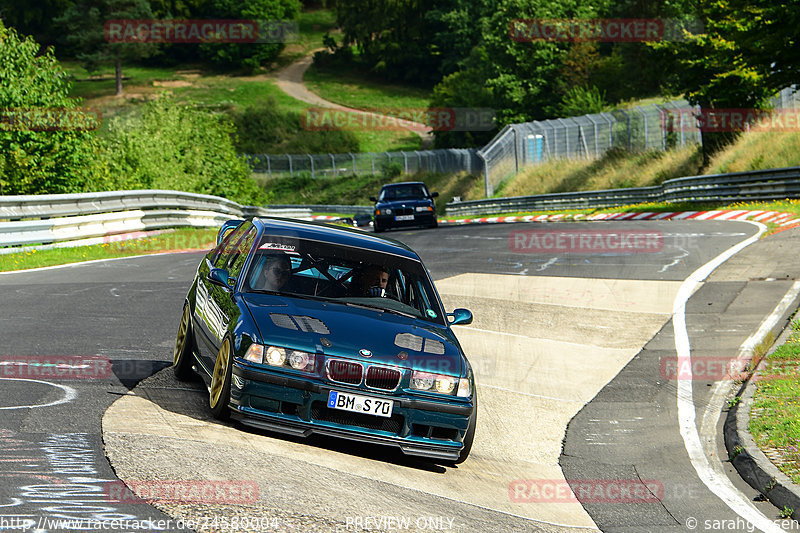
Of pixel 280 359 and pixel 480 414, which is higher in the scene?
pixel 280 359

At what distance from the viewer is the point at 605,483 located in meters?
7.56

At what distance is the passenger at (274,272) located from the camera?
774 cm

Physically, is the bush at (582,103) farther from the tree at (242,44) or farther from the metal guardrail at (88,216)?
the tree at (242,44)

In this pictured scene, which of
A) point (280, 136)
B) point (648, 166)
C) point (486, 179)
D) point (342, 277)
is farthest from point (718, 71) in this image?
point (280, 136)

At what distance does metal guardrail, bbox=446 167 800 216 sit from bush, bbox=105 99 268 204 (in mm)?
11060

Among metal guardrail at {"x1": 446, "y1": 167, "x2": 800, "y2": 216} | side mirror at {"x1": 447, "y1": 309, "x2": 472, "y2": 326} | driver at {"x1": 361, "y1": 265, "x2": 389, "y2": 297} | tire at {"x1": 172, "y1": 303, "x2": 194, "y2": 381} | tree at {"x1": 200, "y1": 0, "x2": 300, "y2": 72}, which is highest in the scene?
tree at {"x1": 200, "y1": 0, "x2": 300, "y2": 72}

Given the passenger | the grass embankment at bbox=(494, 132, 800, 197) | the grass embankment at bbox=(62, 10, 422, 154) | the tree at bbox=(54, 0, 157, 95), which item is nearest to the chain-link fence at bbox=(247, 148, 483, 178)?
the grass embankment at bbox=(62, 10, 422, 154)

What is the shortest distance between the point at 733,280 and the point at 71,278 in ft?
32.9

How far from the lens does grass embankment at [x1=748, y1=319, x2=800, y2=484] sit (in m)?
7.57

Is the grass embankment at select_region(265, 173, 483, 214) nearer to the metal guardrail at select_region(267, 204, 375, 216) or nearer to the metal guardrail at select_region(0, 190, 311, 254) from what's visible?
the metal guardrail at select_region(267, 204, 375, 216)

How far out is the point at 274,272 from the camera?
7855 millimetres

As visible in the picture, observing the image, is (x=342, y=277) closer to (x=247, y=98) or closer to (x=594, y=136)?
(x=594, y=136)

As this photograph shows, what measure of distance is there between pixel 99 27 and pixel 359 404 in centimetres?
11493

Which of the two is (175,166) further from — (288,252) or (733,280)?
(288,252)
